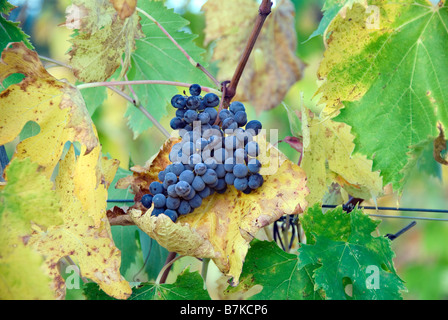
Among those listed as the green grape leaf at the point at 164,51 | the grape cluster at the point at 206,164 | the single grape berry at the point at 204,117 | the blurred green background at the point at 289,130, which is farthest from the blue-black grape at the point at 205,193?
the blurred green background at the point at 289,130

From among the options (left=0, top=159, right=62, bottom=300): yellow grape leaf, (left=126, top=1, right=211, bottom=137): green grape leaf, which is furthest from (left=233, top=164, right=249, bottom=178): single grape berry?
(left=126, top=1, right=211, bottom=137): green grape leaf

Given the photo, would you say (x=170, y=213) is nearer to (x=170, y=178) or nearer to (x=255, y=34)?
(x=170, y=178)

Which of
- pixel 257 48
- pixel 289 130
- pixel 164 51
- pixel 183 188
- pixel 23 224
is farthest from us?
pixel 289 130

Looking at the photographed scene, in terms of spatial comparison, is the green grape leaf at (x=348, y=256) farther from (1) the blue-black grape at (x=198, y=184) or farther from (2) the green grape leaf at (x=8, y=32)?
(2) the green grape leaf at (x=8, y=32)

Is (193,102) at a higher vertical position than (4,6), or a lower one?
lower

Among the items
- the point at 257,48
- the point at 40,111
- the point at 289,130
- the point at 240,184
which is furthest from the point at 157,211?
the point at 289,130

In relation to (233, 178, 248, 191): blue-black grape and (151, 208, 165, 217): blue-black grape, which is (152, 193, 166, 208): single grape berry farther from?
(233, 178, 248, 191): blue-black grape

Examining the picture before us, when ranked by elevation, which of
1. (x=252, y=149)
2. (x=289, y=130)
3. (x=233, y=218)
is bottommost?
(x=289, y=130)
